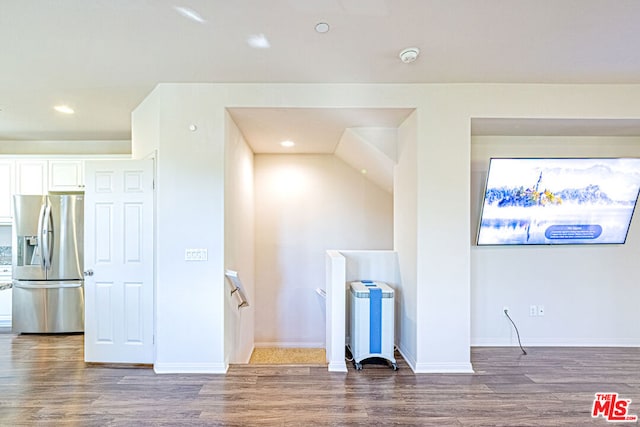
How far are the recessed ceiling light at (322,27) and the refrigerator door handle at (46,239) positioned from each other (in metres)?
4.15

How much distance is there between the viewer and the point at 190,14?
220 centimetres

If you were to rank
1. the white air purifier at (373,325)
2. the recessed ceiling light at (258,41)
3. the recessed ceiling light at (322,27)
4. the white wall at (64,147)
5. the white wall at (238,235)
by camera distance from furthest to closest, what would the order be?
the white wall at (64,147)
the white wall at (238,235)
the white air purifier at (373,325)
the recessed ceiling light at (258,41)
the recessed ceiling light at (322,27)

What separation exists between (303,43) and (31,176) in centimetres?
441

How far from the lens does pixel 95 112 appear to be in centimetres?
383

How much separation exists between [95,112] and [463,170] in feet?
13.5

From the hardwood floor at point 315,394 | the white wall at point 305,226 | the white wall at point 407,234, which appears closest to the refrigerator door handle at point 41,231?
the hardwood floor at point 315,394

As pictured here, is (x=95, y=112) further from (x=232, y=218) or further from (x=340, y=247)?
(x=340, y=247)

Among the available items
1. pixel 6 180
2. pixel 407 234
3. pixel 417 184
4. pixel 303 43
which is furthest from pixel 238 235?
pixel 6 180

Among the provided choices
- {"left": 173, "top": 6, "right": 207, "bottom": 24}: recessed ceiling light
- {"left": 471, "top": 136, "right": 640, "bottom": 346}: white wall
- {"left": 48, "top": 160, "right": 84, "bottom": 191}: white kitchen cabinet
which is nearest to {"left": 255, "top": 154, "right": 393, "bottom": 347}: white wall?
{"left": 471, "top": 136, "right": 640, "bottom": 346}: white wall

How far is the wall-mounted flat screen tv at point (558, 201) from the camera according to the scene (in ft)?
11.5

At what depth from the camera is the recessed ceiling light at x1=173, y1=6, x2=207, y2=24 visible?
215 cm

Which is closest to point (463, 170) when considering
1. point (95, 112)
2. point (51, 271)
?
point (95, 112)

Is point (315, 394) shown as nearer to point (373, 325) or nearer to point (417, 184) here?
point (373, 325)

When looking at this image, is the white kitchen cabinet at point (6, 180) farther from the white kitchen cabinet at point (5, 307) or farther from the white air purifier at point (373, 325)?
the white air purifier at point (373, 325)
